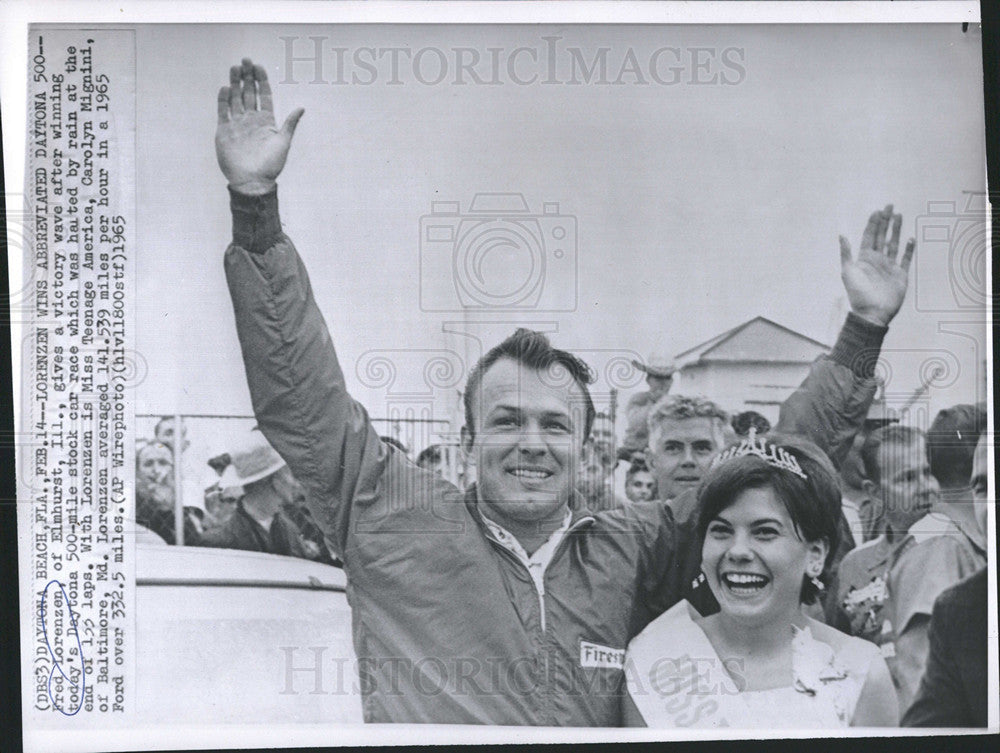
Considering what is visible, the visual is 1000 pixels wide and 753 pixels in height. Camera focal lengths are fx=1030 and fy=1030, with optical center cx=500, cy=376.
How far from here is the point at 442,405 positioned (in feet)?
6.26

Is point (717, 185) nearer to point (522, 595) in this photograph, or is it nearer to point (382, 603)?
point (522, 595)

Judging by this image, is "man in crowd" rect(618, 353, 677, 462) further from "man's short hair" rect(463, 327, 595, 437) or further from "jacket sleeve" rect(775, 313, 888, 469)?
"jacket sleeve" rect(775, 313, 888, 469)

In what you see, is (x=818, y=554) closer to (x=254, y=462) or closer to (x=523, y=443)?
(x=523, y=443)

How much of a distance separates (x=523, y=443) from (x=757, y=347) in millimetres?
470

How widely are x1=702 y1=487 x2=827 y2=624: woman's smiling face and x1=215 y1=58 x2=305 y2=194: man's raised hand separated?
41.3 inches

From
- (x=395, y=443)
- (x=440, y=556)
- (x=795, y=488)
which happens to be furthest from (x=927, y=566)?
(x=395, y=443)

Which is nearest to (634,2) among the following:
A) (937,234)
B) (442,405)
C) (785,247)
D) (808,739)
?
Answer: (785,247)

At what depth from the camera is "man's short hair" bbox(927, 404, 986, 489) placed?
6.35 feet

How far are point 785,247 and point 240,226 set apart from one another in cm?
101

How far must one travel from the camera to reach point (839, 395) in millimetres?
1918

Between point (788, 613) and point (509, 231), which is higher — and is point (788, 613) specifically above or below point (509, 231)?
below

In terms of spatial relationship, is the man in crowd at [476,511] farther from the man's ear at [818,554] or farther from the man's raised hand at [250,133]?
the man's ear at [818,554]

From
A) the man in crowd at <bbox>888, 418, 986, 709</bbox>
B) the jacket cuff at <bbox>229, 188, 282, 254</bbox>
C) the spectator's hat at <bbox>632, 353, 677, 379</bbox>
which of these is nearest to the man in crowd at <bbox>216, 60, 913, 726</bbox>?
the jacket cuff at <bbox>229, 188, 282, 254</bbox>

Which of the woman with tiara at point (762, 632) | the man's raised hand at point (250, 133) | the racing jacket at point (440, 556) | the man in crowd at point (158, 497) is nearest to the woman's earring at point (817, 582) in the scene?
the woman with tiara at point (762, 632)
